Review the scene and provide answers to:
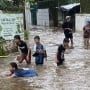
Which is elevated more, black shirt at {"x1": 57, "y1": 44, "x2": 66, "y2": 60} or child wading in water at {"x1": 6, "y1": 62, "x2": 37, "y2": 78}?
black shirt at {"x1": 57, "y1": 44, "x2": 66, "y2": 60}

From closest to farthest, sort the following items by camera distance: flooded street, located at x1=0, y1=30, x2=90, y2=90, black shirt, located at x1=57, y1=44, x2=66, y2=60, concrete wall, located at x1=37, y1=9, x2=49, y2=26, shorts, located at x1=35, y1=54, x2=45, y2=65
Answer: flooded street, located at x1=0, y1=30, x2=90, y2=90 < black shirt, located at x1=57, y1=44, x2=66, y2=60 < shorts, located at x1=35, y1=54, x2=45, y2=65 < concrete wall, located at x1=37, y1=9, x2=49, y2=26

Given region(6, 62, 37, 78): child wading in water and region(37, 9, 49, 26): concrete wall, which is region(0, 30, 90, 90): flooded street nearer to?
region(6, 62, 37, 78): child wading in water

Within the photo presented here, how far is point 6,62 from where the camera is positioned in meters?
16.6

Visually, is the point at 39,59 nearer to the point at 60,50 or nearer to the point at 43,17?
the point at 60,50

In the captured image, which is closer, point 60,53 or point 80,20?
point 60,53

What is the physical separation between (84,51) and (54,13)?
26359 mm

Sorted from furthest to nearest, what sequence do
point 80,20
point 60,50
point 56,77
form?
1. point 80,20
2. point 60,50
3. point 56,77

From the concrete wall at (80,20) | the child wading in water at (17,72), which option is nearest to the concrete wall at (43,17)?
the concrete wall at (80,20)

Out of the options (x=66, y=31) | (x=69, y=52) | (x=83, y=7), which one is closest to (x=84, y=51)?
(x=69, y=52)

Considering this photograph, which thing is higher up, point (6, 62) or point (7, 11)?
point (7, 11)

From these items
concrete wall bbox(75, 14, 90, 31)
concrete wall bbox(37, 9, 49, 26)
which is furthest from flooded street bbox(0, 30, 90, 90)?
concrete wall bbox(37, 9, 49, 26)

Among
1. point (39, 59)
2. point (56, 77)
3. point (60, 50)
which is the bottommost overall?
point (56, 77)

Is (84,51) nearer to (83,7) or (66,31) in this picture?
(66,31)

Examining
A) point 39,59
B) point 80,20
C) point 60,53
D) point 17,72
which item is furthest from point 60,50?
point 80,20
